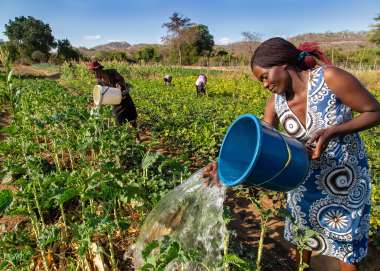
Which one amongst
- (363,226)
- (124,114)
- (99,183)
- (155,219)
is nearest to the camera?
(363,226)

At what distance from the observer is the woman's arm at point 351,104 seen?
159 cm

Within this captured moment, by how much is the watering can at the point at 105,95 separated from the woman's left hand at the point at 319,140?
3.20 metres

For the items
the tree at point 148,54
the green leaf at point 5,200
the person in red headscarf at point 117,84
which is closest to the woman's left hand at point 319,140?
the green leaf at point 5,200

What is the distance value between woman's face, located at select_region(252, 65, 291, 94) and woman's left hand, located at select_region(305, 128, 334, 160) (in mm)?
259

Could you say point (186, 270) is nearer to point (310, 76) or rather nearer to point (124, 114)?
point (310, 76)

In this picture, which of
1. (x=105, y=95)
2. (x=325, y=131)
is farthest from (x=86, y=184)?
(x=105, y=95)

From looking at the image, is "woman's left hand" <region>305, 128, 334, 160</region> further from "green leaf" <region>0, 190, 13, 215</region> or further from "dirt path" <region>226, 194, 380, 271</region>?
"green leaf" <region>0, 190, 13, 215</region>

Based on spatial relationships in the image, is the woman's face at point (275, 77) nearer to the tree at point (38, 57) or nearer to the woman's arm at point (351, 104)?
the woman's arm at point (351, 104)

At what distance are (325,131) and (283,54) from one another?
14.8 inches

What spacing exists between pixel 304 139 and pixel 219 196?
49 centimetres

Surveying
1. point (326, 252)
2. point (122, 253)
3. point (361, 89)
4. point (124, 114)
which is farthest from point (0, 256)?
point (124, 114)

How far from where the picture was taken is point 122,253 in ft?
8.82

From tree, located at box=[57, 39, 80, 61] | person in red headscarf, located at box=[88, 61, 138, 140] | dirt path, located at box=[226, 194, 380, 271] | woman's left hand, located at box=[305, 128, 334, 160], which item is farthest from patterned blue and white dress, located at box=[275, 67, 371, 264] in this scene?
tree, located at box=[57, 39, 80, 61]

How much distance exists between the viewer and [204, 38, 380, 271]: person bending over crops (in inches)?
63.6
